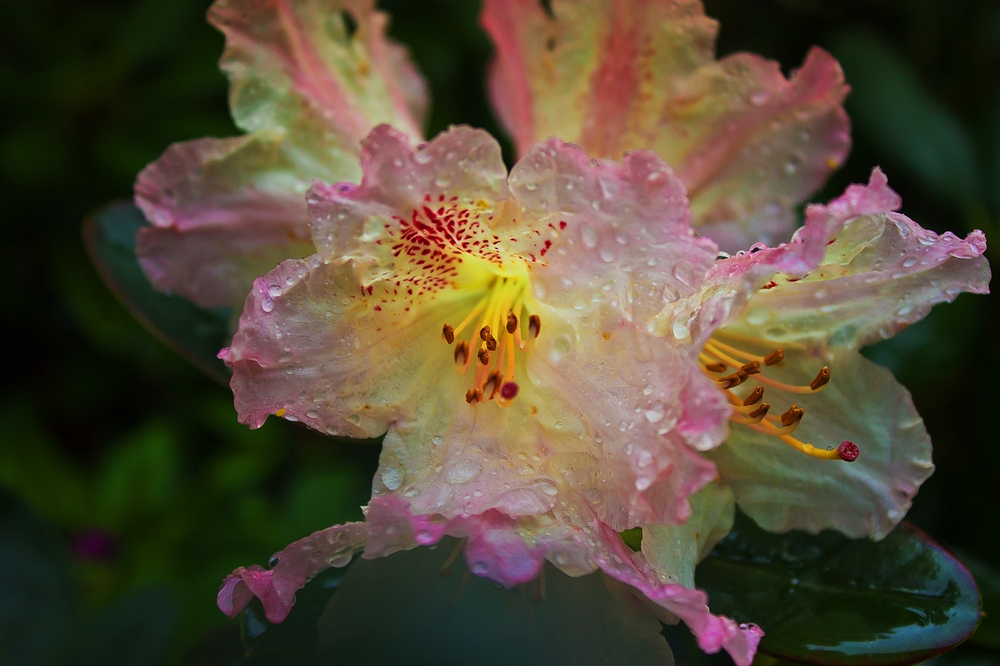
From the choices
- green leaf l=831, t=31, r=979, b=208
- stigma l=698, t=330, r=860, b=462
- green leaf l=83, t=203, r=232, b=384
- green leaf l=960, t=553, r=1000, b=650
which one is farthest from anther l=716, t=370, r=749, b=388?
green leaf l=831, t=31, r=979, b=208

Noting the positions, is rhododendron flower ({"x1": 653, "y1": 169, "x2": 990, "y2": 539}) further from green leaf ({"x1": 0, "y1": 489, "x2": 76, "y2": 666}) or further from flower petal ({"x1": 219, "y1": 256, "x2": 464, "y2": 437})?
green leaf ({"x1": 0, "y1": 489, "x2": 76, "y2": 666})

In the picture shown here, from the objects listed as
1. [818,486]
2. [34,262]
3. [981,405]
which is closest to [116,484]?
[34,262]

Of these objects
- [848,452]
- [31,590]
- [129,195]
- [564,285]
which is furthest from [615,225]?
[129,195]

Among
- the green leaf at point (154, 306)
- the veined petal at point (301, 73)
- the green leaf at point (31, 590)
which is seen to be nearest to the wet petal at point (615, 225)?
the veined petal at point (301, 73)

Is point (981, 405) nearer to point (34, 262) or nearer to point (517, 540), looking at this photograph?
point (517, 540)

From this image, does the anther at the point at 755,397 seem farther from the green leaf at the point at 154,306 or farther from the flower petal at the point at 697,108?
the green leaf at the point at 154,306

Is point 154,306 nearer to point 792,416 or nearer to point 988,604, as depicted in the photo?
point 792,416
